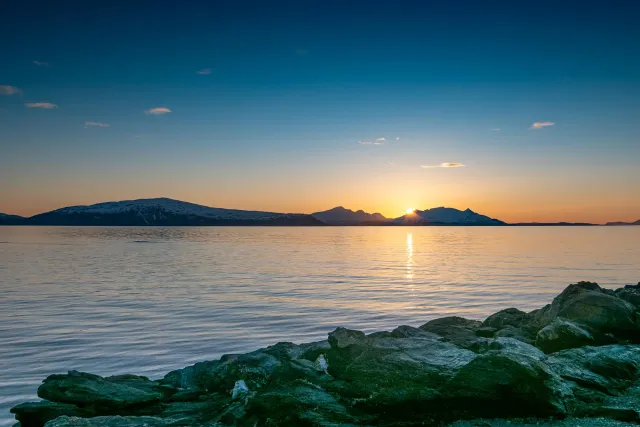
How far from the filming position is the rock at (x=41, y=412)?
33.5 feet

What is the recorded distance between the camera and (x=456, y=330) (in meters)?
17.0

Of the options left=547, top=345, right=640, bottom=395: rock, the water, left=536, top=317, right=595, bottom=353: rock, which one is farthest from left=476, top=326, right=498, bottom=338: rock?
the water

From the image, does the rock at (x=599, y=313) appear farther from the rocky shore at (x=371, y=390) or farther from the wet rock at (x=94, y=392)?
the wet rock at (x=94, y=392)

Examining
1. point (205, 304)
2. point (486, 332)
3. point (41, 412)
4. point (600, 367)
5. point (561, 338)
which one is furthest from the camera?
point (205, 304)

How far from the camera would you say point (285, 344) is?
49.3 feet

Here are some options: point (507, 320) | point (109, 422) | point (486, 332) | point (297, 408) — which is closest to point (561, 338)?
point (486, 332)

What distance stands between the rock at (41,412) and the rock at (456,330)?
374 inches

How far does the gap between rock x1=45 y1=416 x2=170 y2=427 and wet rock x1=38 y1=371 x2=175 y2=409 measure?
1.38 m

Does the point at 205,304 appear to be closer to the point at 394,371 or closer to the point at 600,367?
the point at 394,371

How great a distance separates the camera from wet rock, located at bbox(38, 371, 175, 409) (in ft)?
35.1

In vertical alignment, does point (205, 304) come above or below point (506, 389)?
below

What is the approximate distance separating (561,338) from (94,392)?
1184 centimetres

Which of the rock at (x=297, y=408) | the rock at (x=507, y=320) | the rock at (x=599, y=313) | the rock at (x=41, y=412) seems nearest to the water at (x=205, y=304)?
the rock at (x=41, y=412)

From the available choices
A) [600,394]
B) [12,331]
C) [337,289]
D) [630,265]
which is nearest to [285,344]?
[600,394]
